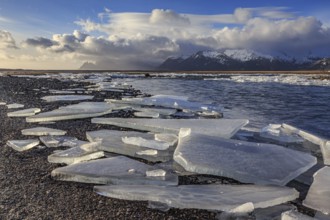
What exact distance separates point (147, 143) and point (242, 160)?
4.75 feet


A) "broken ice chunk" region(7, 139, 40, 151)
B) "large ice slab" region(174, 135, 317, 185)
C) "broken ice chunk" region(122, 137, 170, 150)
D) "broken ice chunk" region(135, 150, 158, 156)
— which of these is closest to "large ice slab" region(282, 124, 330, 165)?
"large ice slab" region(174, 135, 317, 185)

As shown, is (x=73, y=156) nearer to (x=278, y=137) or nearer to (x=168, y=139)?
(x=168, y=139)

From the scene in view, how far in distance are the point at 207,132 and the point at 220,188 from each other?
97.0 inches

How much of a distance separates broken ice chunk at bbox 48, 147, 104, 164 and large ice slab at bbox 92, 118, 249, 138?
187cm

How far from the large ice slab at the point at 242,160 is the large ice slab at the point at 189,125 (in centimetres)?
85

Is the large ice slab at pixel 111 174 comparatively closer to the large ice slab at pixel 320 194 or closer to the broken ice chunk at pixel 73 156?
the broken ice chunk at pixel 73 156

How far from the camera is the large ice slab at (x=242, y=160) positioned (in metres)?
4.06

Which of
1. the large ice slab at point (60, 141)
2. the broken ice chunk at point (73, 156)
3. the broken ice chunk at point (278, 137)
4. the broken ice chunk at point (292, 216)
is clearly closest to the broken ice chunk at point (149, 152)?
the broken ice chunk at point (73, 156)

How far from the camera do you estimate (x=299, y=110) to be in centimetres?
1352

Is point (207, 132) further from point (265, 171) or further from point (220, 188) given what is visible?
point (220, 188)

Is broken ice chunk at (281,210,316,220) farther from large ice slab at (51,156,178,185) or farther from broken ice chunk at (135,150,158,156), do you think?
broken ice chunk at (135,150,158,156)

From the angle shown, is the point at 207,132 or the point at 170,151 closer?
the point at 170,151

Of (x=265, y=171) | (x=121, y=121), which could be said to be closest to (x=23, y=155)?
(x=121, y=121)

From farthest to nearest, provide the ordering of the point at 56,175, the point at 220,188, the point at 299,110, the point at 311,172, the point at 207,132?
the point at 299,110
the point at 207,132
the point at 311,172
the point at 56,175
the point at 220,188
